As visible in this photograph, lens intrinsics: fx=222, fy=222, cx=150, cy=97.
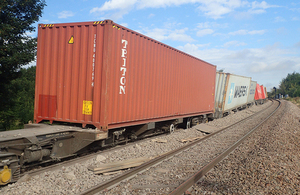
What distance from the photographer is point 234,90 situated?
1984cm

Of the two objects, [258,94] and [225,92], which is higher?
[225,92]

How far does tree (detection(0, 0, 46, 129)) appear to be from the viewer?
28.4ft

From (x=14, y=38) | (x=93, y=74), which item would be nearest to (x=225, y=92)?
(x=93, y=74)

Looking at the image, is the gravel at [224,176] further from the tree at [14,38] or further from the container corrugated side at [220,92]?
the container corrugated side at [220,92]

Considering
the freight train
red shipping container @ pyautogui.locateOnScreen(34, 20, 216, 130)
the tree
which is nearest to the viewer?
the freight train

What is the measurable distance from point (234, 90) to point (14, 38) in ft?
55.9

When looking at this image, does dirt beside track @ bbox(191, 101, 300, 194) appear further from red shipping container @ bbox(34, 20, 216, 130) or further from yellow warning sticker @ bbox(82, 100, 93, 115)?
yellow warning sticker @ bbox(82, 100, 93, 115)

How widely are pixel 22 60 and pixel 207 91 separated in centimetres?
986

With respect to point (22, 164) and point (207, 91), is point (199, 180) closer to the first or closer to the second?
point (22, 164)

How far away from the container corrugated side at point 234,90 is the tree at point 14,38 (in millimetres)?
14033

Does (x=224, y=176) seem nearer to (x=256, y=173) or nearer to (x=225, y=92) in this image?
(x=256, y=173)

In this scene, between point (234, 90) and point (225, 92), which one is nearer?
point (225, 92)

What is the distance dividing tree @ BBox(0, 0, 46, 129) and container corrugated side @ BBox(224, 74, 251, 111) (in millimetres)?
14033

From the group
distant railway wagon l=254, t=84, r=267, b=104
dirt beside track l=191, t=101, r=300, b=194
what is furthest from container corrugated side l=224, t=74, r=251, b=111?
distant railway wagon l=254, t=84, r=267, b=104
